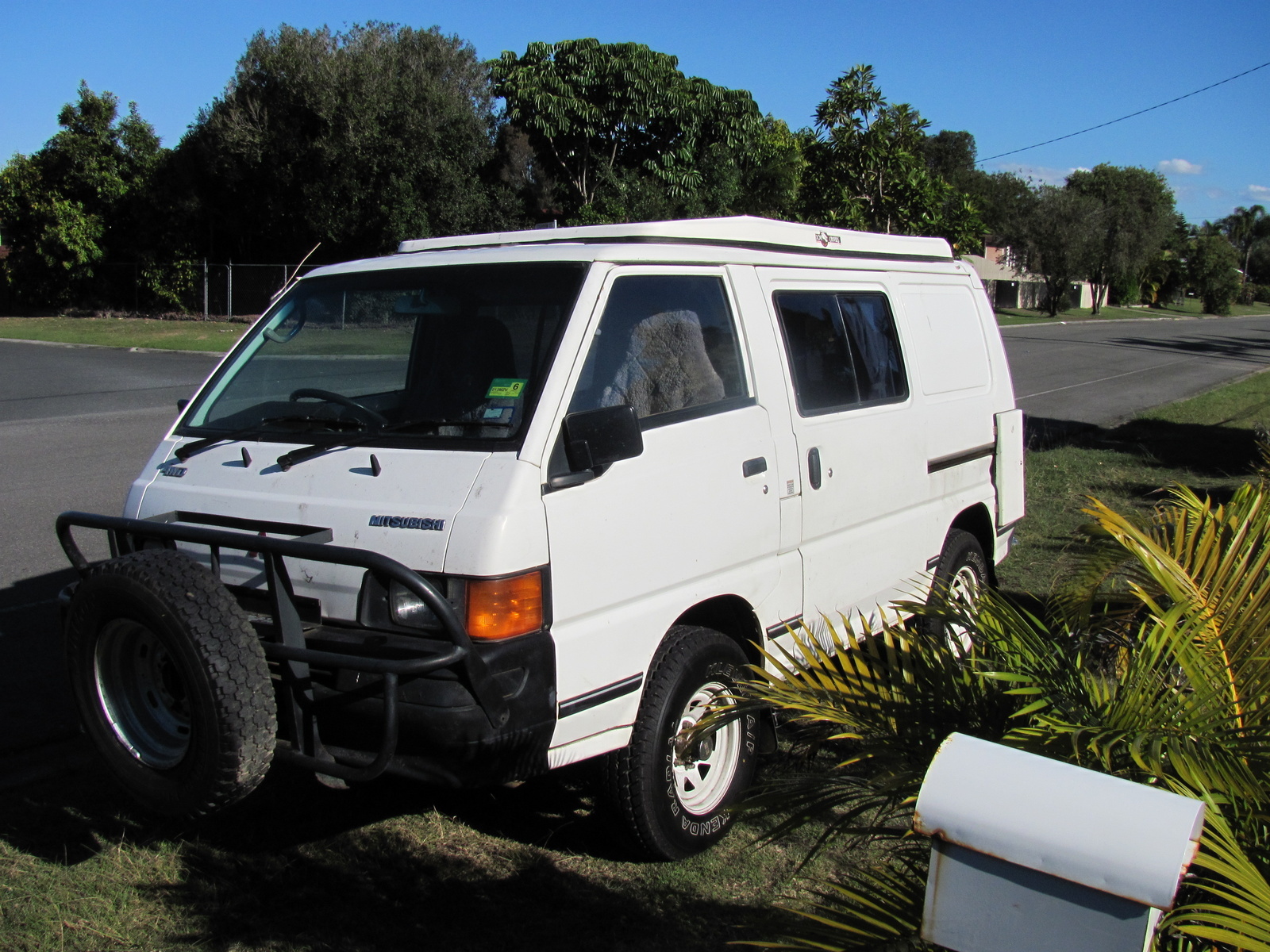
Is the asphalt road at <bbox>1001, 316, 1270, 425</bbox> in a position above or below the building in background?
below

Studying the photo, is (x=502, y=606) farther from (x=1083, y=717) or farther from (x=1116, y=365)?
(x=1116, y=365)

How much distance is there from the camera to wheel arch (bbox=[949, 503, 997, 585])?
589 cm

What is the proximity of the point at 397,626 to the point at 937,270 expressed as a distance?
3899 mm

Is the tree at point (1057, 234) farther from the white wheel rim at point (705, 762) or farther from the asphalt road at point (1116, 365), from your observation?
the white wheel rim at point (705, 762)

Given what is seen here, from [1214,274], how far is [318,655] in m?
94.4

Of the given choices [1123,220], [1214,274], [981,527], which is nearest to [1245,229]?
[1214,274]

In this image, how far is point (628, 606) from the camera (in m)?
3.54

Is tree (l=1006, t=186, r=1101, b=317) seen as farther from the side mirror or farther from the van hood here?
the van hood

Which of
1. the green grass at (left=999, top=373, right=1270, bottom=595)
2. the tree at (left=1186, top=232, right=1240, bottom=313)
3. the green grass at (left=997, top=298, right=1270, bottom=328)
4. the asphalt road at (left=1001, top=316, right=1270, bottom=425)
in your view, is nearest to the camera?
the green grass at (left=999, top=373, right=1270, bottom=595)

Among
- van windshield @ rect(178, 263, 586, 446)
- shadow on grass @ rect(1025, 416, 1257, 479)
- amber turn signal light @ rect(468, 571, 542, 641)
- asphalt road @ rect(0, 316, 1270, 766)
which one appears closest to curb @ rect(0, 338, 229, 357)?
asphalt road @ rect(0, 316, 1270, 766)

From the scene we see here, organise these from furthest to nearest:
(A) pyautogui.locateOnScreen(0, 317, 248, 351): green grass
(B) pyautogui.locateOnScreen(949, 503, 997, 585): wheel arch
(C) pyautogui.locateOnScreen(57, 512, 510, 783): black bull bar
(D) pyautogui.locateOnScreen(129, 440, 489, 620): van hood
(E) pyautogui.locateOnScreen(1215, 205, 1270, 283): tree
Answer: (E) pyautogui.locateOnScreen(1215, 205, 1270, 283): tree, (A) pyautogui.locateOnScreen(0, 317, 248, 351): green grass, (B) pyautogui.locateOnScreen(949, 503, 997, 585): wheel arch, (D) pyautogui.locateOnScreen(129, 440, 489, 620): van hood, (C) pyautogui.locateOnScreen(57, 512, 510, 783): black bull bar

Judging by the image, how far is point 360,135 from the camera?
3083 centimetres

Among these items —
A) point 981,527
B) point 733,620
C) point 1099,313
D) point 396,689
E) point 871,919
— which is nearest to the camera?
point 871,919

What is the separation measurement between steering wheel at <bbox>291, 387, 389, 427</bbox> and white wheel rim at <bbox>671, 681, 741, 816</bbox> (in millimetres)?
1458
